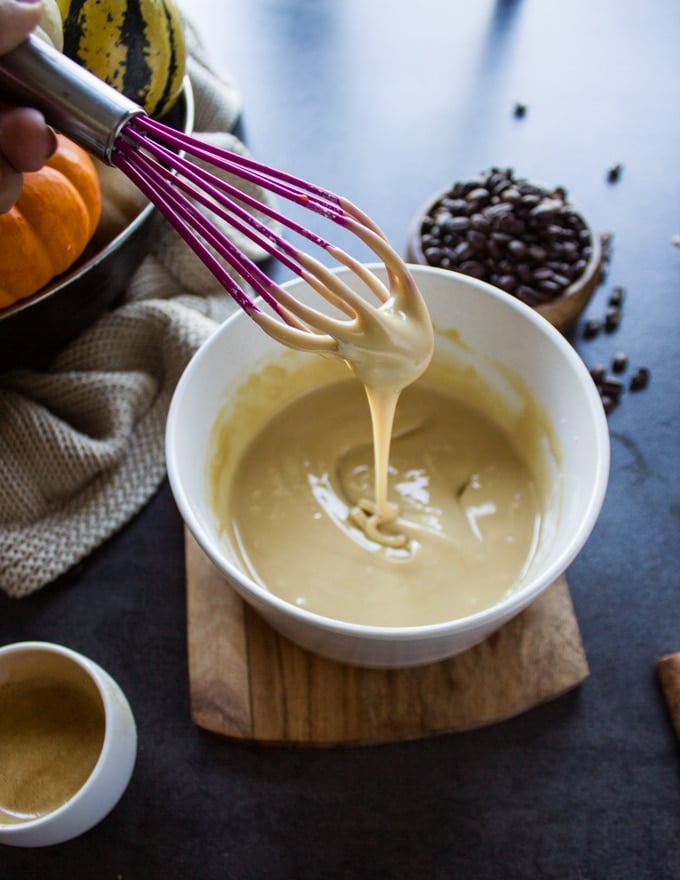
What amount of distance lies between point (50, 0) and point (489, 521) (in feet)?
2.01

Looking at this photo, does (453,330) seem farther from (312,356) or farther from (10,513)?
(10,513)

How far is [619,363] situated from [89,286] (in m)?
0.61

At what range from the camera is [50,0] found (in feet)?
2.31

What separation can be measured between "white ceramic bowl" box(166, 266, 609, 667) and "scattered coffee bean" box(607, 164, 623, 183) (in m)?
0.50

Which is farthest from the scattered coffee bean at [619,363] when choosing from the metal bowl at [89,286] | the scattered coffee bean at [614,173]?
the metal bowl at [89,286]

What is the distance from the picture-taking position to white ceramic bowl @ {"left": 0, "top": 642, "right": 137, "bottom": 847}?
24.3 inches

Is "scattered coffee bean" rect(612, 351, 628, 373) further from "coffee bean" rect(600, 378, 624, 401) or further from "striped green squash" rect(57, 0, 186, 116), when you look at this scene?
"striped green squash" rect(57, 0, 186, 116)

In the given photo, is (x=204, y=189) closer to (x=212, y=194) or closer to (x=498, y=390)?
(x=212, y=194)

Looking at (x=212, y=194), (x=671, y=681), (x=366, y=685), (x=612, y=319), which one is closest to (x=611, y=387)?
(x=612, y=319)

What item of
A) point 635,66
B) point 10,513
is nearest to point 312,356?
point 10,513

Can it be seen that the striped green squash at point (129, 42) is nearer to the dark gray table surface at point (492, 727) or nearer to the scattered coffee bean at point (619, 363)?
the dark gray table surface at point (492, 727)

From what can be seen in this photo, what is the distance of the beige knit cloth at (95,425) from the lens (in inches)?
34.1

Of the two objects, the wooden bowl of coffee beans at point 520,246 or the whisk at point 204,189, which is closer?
the whisk at point 204,189

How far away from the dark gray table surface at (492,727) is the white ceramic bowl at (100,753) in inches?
2.6
